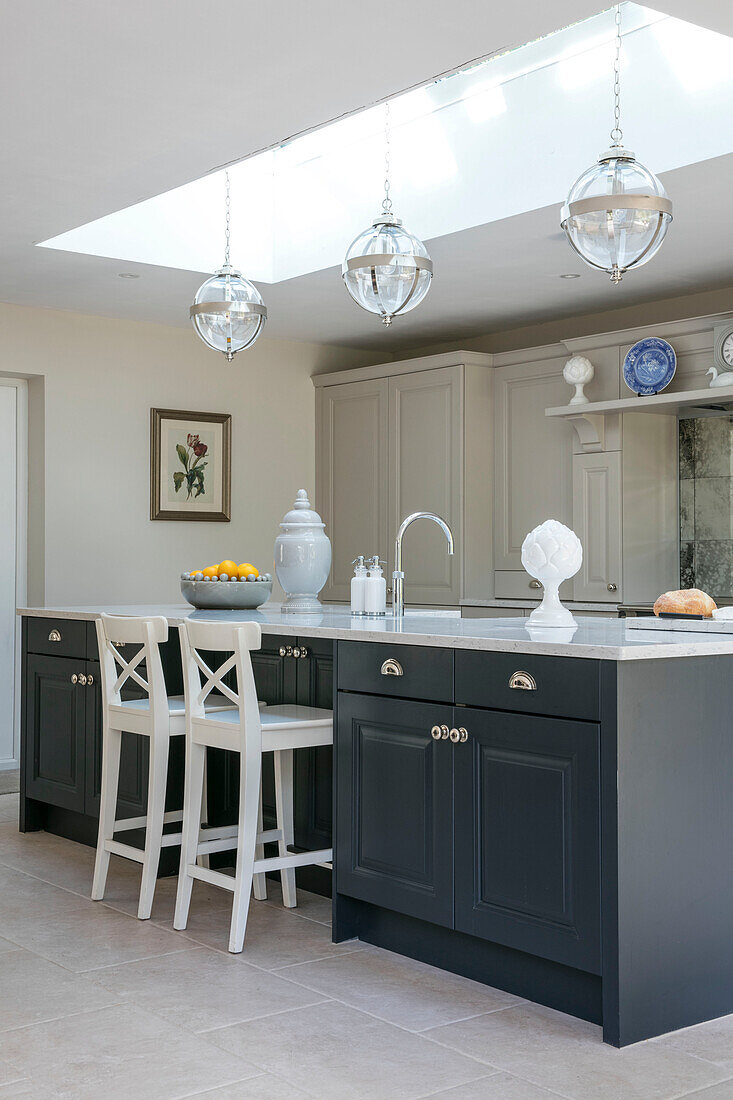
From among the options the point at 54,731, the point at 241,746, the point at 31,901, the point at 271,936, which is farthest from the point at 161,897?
the point at 54,731

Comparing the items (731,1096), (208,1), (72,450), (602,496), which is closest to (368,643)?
(731,1096)

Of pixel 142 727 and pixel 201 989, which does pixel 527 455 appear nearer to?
pixel 142 727

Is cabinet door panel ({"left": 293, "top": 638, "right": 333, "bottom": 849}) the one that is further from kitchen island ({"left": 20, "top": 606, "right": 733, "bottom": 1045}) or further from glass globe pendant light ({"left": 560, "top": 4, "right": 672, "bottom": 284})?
glass globe pendant light ({"left": 560, "top": 4, "right": 672, "bottom": 284})

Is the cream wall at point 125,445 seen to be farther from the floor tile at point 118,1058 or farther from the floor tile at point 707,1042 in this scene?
the floor tile at point 707,1042

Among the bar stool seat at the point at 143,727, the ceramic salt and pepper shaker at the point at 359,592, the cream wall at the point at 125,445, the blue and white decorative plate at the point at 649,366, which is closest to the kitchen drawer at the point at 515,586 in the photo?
the blue and white decorative plate at the point at 649,366

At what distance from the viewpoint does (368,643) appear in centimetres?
312

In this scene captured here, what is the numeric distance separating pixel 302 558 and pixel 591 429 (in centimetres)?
192

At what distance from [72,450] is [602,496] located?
8.98 ft

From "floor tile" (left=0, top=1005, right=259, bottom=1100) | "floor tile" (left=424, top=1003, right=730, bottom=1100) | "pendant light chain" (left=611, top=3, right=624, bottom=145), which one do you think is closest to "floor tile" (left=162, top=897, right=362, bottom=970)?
"floor tile" (left=0, top=1005, right=259, bottom=1100)

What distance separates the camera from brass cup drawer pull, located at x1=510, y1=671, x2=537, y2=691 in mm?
2643

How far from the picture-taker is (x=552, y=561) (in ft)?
10.3

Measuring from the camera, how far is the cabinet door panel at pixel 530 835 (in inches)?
99.2

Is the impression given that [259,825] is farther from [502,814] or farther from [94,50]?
[94,50]

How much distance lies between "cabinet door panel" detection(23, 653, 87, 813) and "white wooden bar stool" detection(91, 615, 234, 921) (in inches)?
25.7
